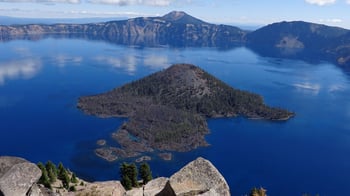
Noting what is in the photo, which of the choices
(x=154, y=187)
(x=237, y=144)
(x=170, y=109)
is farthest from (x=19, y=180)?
(x=170, y=109)

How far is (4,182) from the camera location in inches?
1010

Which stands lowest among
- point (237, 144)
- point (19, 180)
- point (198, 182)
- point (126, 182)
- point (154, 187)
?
point (237, 144)

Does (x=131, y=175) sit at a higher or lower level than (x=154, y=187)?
lower

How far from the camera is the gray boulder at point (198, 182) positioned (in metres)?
21.6

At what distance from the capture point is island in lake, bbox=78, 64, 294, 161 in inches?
4938

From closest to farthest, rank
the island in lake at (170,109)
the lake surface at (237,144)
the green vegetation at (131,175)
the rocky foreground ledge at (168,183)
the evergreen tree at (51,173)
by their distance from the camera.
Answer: the rocky foreground ledge at (168,183)
the green vegetation at (131,175)
the evergreen tree at (51,173)
the lake surface at (237,144)
the island in lake at (170,109)

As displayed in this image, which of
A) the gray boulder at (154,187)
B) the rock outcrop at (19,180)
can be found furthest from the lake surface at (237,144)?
the rock outcrop at (19,180)

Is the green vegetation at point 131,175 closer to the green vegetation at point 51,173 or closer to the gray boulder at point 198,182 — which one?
the green vegetation at point 51,173

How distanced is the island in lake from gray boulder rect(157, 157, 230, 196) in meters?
90.3

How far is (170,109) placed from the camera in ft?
540

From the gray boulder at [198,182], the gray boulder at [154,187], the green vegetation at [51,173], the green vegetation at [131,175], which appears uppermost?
the gray boulder at [198,182]

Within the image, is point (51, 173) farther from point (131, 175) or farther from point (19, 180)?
point (19, 180)

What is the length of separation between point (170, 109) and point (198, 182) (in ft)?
467

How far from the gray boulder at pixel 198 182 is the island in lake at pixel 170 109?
90310 millimetres
